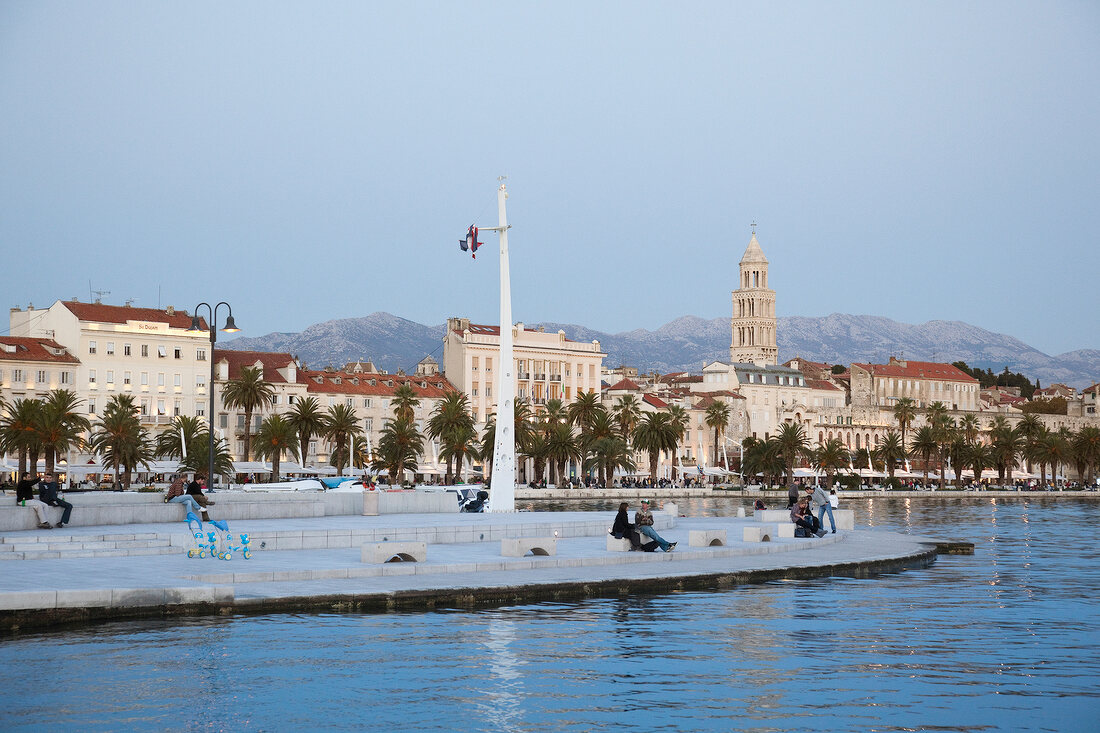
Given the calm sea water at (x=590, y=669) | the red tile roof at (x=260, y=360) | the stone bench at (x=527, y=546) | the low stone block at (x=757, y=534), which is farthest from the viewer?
the red tile roof at (x=260, y=360)

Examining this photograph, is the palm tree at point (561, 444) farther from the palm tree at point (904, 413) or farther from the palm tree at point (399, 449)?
the palm tree at point (904, 413)

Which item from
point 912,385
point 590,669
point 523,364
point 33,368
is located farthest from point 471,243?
point 912,385

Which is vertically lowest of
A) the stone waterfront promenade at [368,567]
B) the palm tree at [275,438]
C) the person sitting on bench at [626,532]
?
the stone waterfront promenade at [368,567]

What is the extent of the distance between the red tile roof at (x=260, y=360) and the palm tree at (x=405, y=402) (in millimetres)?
10691

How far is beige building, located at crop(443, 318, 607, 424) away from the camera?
136000 millimetres

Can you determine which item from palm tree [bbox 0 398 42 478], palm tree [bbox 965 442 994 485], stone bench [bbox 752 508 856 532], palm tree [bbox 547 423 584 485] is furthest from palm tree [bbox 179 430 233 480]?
palm tree [bbox 965 442 994 485]

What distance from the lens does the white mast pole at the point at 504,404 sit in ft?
142

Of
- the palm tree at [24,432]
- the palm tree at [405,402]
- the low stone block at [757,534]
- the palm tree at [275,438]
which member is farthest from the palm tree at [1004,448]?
the low stone block at [757,534]

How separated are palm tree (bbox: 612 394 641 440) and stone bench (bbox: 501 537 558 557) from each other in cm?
9933

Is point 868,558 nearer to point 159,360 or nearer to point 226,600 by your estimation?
point 226,600

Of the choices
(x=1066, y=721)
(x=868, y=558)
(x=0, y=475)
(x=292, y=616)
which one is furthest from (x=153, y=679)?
(x=0, y=475)

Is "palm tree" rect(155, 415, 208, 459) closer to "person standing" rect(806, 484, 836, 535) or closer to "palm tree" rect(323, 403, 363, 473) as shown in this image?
"palm tree" rect(323, 403, 363, 473)

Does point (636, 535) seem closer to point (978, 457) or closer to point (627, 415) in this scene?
point (627, 415)

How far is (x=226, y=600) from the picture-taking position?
1983 cm
